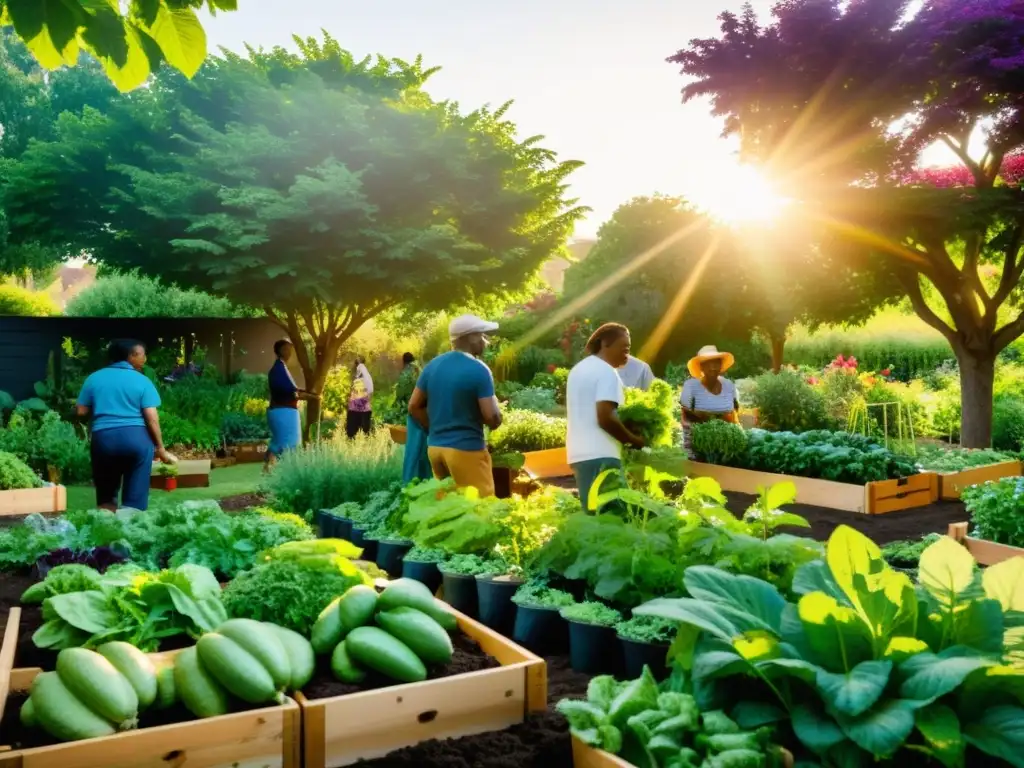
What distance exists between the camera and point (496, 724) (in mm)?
3053

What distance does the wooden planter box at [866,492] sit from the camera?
28.2 ft

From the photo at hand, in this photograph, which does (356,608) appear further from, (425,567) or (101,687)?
(425,567)

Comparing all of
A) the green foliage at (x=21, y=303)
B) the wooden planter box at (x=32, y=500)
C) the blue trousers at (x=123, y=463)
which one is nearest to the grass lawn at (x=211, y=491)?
the wooden planter box at (x=32, y=500)

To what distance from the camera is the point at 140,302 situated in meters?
26.7

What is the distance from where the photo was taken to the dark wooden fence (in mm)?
16219

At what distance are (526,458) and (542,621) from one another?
720 centimetres

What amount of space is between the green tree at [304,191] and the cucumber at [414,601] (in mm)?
9662

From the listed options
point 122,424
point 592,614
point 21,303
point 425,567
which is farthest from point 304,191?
point 21,303

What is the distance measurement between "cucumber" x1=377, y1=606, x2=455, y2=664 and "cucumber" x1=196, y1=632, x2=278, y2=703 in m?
0.48

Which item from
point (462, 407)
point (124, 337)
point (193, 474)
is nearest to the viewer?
point (462, 407)

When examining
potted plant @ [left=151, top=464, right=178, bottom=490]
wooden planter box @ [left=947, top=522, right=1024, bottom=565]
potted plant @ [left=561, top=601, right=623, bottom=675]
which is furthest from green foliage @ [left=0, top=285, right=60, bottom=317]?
potted plant @ [left=561, top=601, right=623, bottom=675]

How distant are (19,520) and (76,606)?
20.7 feet

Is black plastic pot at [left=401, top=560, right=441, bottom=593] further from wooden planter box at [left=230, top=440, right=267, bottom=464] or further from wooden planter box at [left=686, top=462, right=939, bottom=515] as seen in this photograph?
wooden planter box at [left=230, top=440, right=267, bottom=464]

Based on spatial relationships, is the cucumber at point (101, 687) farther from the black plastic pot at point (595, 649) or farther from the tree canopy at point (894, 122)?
the tree canopy at point (894, 122)
